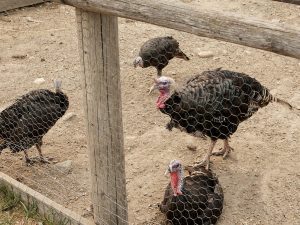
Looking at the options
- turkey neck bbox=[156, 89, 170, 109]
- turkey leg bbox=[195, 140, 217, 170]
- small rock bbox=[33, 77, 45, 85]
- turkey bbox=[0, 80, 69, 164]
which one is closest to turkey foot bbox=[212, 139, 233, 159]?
turkey leg bbox=[195, 140, 217, 170]

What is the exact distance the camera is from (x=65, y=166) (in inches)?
177

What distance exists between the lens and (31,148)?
490 centimetres

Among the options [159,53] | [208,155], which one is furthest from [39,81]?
[208,155]

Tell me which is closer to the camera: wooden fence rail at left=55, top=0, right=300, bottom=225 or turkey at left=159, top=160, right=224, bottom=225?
wooden fence rail at left=55, top=0, right=300, bottom=225

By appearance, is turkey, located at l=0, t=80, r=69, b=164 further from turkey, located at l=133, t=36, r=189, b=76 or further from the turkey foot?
turkey, located at l=133, t=36, r=189, b=76

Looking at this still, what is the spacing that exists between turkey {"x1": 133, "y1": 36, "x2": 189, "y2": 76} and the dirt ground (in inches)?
9.6

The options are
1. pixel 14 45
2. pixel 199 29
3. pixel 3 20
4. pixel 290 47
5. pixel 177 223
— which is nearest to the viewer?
pixel 290 47

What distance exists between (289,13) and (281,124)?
264 cm

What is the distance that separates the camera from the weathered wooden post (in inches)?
116

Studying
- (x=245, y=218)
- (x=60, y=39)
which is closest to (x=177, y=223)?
(x=245, y=218)

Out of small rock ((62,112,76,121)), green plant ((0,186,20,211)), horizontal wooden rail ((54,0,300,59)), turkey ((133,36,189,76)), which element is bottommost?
small rock ((62,112,76,121))

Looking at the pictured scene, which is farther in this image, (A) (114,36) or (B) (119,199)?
(B) (119,199)

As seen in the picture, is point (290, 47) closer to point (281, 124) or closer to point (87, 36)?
point (87, 36)

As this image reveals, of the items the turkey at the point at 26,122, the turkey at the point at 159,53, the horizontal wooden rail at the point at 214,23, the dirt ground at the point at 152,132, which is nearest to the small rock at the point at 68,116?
the dirt ground at the point at 152,132
